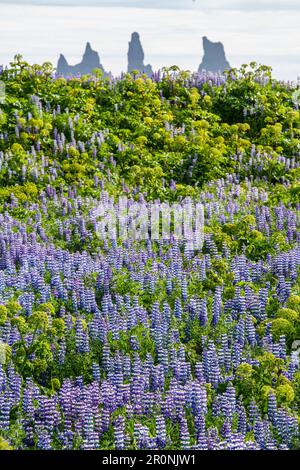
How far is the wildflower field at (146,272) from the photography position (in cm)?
662

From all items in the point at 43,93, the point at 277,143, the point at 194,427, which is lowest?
the point at 194,427

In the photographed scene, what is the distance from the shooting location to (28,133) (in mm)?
15148

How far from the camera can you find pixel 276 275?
32.0ft

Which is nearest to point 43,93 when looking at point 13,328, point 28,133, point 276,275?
point 28,133

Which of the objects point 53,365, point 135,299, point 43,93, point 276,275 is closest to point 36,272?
point 135,299

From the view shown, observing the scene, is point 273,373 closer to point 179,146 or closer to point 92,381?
point 92,381

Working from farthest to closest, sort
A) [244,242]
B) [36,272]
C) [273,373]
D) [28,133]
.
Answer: [28,133]
[244,242]
[36,272]
[273,373]

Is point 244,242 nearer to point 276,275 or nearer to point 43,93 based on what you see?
point 276,275

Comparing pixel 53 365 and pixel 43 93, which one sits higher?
pixel 43 93

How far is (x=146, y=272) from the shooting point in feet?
31.4

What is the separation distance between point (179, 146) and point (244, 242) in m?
5.20

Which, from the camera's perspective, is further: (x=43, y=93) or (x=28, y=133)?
(x=43, y=93)

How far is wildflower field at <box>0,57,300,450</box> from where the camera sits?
6.62m
